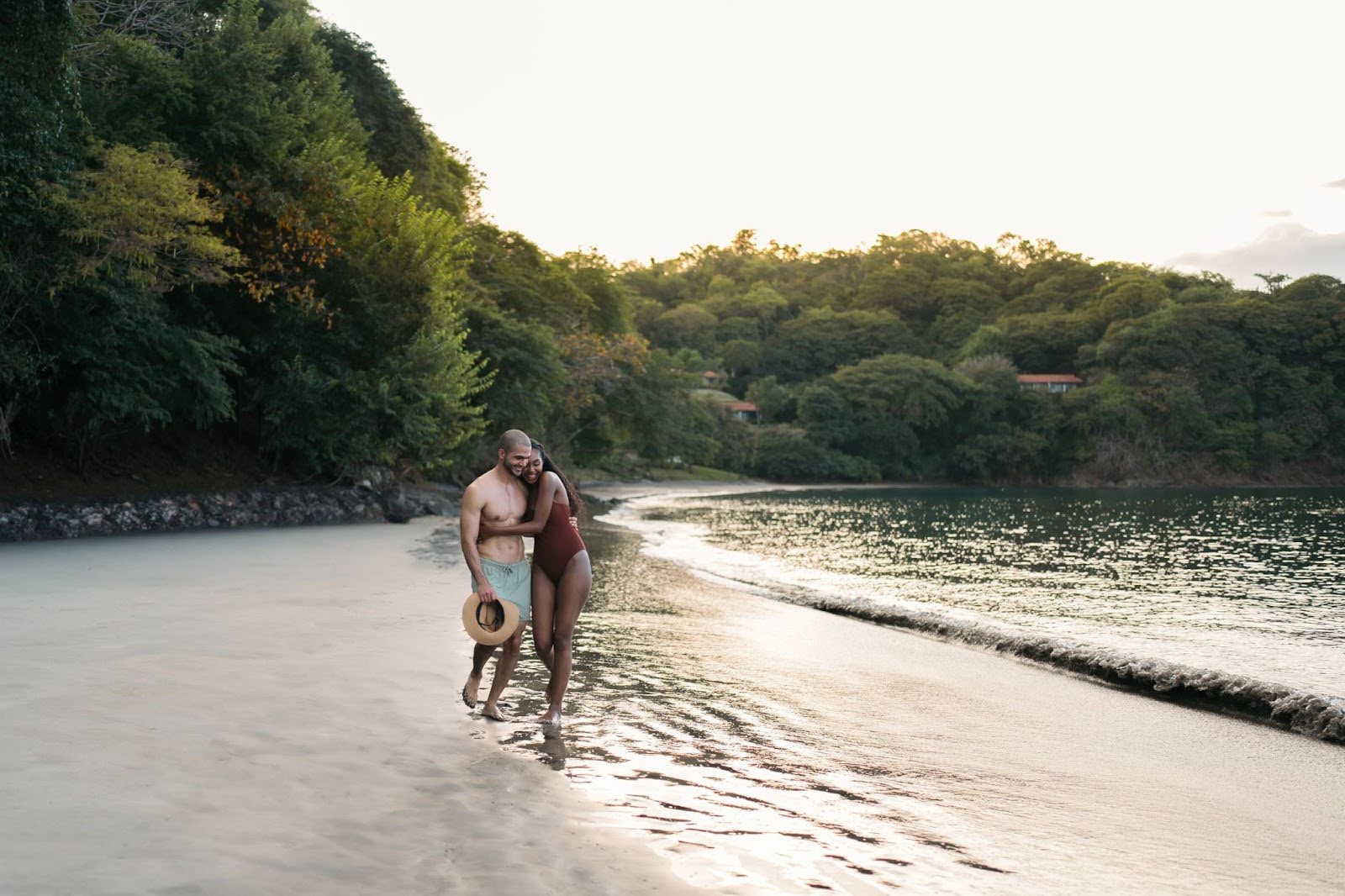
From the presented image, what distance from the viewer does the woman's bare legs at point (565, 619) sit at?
6234 millimetres

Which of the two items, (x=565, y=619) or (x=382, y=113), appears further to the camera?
(x=382, y=113)

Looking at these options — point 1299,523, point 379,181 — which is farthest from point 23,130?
point 1299,523

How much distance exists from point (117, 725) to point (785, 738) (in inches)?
143

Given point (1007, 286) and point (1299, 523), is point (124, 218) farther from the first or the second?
point (1007, 286)

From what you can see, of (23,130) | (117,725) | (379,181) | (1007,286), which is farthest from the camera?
(1007,286)

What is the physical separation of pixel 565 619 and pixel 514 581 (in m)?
0.38

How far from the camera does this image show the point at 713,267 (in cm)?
14725

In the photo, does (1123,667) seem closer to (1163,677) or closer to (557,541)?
(1163,677)

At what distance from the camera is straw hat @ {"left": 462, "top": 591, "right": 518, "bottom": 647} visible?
6.20 m

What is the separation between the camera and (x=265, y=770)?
16.2 feet

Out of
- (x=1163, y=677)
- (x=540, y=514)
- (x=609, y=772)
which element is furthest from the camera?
(x=1163, y=677)

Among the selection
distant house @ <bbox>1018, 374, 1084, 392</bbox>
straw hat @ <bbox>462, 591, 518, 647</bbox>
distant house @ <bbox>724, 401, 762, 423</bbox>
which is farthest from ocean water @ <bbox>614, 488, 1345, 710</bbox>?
distant house @ <bbox>1018, 374, 1084, 392</bbox>

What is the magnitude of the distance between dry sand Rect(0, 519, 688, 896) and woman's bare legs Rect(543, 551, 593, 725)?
→ 45 centimetres

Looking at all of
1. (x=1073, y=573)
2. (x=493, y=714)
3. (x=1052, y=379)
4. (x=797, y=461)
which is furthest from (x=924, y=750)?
(x=1052, y=379)
